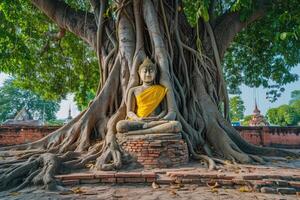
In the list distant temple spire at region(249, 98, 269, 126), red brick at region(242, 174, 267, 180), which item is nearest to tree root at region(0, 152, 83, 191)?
red brick at region(242, 174, 267, 180)

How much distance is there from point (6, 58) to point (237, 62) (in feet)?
22.5

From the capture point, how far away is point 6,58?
6812 mm

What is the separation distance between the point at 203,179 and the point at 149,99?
194 centimetres

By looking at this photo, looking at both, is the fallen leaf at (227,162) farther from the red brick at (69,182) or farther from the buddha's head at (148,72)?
the red brick at (69,182)

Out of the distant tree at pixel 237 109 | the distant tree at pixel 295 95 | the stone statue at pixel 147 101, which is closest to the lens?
the stone statue at pixel 147 101

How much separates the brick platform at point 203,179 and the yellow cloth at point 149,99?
1.49 m


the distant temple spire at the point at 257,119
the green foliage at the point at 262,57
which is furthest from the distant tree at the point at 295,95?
the green foliage at the point at 262,57

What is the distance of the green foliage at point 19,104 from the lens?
98.6 feet

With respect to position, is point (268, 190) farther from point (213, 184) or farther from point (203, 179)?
point (203, 179)

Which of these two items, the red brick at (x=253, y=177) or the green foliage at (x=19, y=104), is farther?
the green foliage at (x=19, y=104)

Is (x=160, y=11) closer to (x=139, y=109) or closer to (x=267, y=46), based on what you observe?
(x=139, y=109)

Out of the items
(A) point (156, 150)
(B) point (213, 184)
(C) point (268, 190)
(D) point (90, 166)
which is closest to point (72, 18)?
(D) point (90, 166)

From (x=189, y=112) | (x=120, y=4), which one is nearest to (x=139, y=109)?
(x=189, y=112)

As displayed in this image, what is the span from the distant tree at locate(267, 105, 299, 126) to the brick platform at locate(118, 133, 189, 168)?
2672 cm
